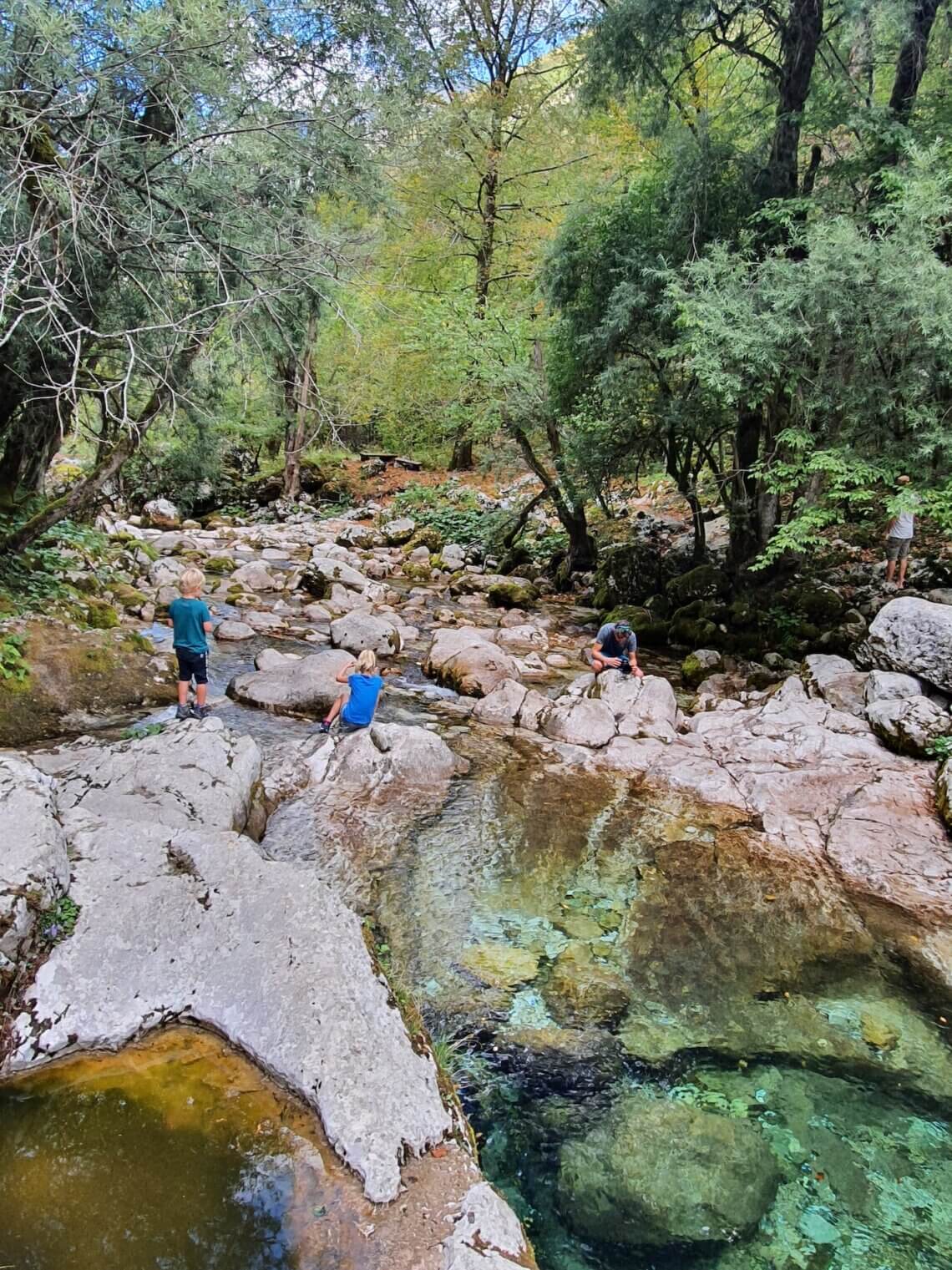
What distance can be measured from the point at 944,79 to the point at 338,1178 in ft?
46.1

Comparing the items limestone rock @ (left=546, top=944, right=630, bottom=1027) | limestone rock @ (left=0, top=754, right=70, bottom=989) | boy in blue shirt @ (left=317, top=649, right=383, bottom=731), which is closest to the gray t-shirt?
boy in blue shirt @ (left=317, top=649, right=383, bottom=731)

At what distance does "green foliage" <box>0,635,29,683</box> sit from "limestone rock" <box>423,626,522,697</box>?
204 inches

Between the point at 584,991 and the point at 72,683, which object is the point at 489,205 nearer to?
the point at 72,683

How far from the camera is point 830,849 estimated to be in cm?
597

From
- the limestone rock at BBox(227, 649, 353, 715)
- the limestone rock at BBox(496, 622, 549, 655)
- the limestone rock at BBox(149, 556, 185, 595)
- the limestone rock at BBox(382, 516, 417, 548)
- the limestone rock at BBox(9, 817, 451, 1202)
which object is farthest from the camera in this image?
the limestone rock at BBox(382, 516, 417, 548)

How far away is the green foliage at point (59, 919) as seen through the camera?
3.32 m

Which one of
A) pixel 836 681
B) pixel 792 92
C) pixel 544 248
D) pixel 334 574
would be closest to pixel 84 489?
pixel 334 574

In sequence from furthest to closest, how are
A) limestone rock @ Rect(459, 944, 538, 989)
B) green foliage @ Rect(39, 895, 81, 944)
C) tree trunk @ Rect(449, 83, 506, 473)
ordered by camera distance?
tree trunk @ Rect(449, 83, 506, 473) < limestone rock @ Rect(459, 944, 538, 989) < green foliage @ Rect(39, 895, 81, 944)

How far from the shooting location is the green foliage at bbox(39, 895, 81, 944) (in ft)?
10.9

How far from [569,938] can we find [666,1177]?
1705 millimetres

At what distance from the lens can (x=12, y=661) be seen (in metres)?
6.92

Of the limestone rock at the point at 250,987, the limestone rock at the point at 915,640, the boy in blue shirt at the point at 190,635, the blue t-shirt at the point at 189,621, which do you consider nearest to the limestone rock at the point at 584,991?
the limestone rock at the point at 250,987

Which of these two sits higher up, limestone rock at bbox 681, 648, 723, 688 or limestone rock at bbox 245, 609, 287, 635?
limestone rock at bbox 681, 648, 723, 688

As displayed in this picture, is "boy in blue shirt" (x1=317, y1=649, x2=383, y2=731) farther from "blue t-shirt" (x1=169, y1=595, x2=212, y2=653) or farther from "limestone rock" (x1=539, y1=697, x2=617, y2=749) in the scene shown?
"limestone rock" (x1=539, y1=697, x2=617, y2=749)
